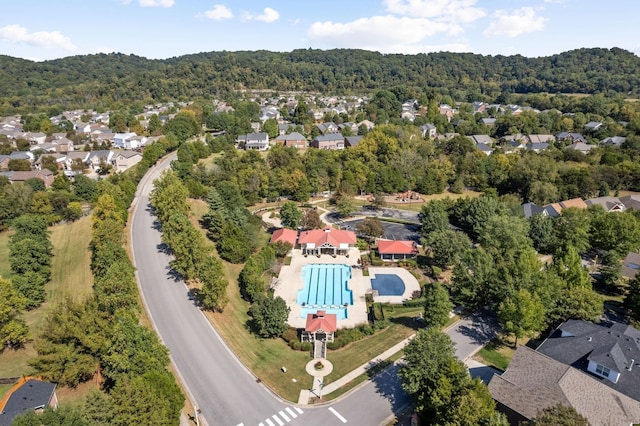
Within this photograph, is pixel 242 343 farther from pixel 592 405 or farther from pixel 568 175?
pixel 568 175

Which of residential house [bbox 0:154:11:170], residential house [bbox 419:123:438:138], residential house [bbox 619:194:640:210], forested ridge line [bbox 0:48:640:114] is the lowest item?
residential house [bbox 619:194:640:210]

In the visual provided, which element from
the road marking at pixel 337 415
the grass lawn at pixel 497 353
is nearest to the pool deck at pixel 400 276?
the grass lawn at pixel 497 353

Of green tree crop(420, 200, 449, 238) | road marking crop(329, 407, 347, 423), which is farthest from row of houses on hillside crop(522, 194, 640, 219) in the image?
road marking crop(329, 407, 347, 423)

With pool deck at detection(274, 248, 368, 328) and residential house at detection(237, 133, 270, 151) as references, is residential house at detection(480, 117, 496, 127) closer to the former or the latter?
residential house at detection(237, 133, 270, 151)

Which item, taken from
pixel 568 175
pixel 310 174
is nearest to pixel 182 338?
pixel 310 174

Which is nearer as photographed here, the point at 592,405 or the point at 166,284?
the point at 592,405

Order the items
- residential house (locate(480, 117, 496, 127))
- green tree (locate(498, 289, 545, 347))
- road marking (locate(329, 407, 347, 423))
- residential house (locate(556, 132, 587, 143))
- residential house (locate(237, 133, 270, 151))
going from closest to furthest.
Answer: road marking (locate(329, 407, 347, 423)) < green tree (locate(498, 289, 545, 347)) < residential house (locate(237, 133, 270, 151)) < residential house (locate(556, 132, 587, 143)) < residential house (locate(480, 117, 496, 127))
